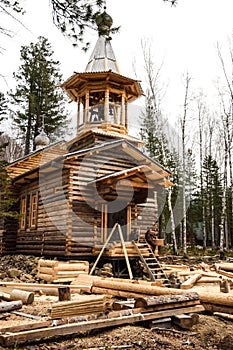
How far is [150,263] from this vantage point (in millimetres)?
13047

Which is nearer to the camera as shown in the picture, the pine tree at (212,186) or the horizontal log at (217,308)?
the horizontal log at (217,308)

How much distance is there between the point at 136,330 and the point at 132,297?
257 centimetres

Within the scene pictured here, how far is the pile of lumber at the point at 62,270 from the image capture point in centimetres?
1135

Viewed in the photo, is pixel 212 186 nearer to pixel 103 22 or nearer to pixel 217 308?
pixel 217 308

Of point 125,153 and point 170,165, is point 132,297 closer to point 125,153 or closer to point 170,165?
point 125,153

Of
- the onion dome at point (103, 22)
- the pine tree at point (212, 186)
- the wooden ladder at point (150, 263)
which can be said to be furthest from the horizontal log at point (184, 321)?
the pine tree at point (212, 186)

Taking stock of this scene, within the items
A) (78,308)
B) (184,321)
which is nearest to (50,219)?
(78,308)

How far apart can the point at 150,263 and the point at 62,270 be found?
3.52 metres

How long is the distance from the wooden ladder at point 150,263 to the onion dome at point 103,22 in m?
8.46

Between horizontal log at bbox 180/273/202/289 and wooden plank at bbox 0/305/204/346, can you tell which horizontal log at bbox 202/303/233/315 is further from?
horizontal log at bbox 180/273/202/289

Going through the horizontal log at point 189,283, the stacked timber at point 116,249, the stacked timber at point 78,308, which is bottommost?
the horizontal log at point 189,283

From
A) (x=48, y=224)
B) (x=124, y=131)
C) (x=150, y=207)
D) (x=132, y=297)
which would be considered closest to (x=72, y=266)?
(x=48, y=224)

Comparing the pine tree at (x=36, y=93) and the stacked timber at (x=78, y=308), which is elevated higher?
the pine tree at (x=36, y=93)

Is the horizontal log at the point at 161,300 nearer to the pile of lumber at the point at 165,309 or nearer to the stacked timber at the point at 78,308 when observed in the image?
the pile of lumber at the point at 165,309
